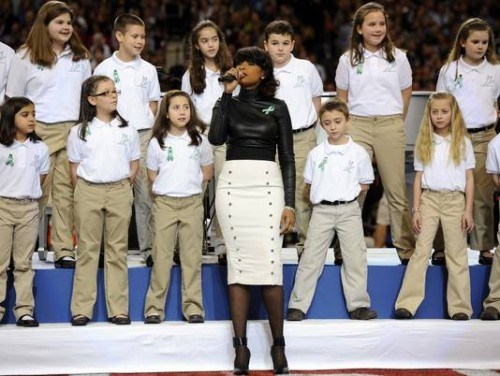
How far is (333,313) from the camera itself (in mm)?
7820

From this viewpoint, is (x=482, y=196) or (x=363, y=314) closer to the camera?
(x=363, y=314)

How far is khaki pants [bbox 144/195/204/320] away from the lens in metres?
7.64

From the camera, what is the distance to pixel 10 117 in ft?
24.6

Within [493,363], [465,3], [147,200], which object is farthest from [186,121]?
[465,3]

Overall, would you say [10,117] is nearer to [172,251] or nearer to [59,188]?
[59,188]

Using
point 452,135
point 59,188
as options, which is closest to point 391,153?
point 452,135

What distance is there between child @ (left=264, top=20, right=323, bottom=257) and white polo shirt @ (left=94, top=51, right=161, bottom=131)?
788 millimetres

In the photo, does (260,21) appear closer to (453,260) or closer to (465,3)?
(465,3)

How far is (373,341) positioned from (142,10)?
28.7ft

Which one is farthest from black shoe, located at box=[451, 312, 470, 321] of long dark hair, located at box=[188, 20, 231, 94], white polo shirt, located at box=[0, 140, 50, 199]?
white polo shirt, located at box=[0, 140, 50, 199]

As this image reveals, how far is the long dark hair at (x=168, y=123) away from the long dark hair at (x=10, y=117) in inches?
29.7

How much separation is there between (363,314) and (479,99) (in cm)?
158

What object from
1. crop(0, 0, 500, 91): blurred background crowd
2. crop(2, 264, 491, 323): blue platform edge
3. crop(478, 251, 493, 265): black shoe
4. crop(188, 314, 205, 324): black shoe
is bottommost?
crop(188, 314, 205, 324): black shoe

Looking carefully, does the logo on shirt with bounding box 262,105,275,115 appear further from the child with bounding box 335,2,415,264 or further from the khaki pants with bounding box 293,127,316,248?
the child with bounding box 335,2,415,264
